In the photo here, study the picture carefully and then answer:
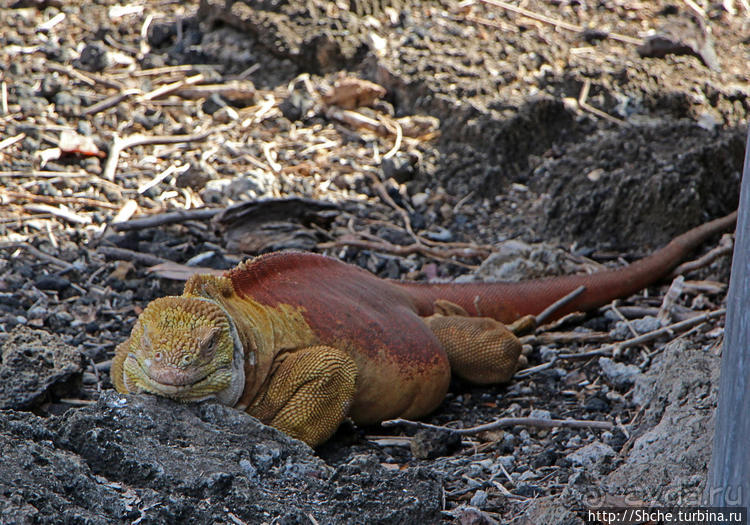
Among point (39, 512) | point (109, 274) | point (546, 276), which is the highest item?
point (39, 512)

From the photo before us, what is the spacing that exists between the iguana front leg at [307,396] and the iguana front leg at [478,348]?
925 millimetres

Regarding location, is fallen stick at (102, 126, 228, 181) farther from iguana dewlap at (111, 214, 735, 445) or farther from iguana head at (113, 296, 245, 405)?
iguana head at (113, 296, 245, 405)

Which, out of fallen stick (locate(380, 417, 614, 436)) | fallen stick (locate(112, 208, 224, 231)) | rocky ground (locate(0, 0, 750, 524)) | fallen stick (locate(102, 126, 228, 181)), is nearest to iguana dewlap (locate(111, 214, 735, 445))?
rocky ground (locate(0, 0, 750, 524))

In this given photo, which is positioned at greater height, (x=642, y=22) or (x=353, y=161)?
(x=642, y=22)

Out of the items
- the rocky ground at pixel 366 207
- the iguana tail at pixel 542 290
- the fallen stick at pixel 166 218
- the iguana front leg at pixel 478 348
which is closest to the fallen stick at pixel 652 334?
the rocky ground at pixel 366 207

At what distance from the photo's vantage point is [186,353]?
146 inches

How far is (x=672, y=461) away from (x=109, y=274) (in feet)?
12.8

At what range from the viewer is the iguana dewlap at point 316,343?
3.79m

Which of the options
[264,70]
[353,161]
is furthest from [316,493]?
[264,70]

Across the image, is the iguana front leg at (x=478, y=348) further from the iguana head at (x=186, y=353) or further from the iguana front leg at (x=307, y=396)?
the iguana head at (x=186, y=353)

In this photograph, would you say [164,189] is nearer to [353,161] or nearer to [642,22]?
[353,161]

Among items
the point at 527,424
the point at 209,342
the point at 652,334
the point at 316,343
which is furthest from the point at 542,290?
the point at 209,342

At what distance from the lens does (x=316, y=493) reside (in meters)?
3.29

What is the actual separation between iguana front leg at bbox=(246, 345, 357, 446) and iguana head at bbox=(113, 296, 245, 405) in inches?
8.6
